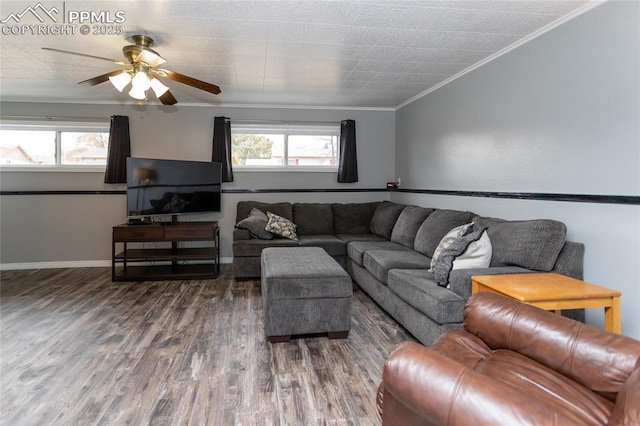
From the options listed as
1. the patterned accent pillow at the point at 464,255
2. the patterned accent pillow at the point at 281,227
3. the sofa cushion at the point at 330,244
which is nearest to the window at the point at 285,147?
the patterned accent pillow at the point at 281,227

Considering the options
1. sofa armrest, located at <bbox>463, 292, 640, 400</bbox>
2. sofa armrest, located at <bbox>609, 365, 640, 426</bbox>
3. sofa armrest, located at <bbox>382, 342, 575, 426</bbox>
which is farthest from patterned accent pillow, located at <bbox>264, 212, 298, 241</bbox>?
sofa armrest, located at <bbox>609, 365, 640, 426</bbox>

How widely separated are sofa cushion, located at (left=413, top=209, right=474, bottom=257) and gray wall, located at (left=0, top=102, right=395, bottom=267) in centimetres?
234

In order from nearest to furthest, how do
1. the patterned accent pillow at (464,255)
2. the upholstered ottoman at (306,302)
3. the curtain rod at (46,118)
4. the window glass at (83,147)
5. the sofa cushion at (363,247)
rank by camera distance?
the patterned accent pillow at (464,255) < the upholstered ottoman at (306,302) < the sofa cushion at (363,247) < the curtain rod at (46,118) < the window glass at (83,147)

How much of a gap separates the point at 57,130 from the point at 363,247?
4.62 metres

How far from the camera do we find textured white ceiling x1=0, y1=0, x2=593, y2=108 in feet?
7.73

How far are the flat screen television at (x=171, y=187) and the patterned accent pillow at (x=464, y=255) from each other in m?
3.38

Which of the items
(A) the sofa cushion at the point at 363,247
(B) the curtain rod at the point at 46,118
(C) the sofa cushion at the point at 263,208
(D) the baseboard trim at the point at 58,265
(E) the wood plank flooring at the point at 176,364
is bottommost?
(E) the wood plank flooring at the point at 176,364

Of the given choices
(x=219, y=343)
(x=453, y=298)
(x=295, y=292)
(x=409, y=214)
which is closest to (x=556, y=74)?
(x=453, y=298)

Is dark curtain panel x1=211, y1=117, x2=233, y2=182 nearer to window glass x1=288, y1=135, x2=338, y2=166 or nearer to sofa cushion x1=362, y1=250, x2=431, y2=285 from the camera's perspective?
window glass x1=288, y1=135, x2=338, y2=166

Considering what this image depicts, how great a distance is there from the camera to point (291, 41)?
2918mm

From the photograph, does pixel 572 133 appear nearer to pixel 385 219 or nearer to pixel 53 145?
pixel 385 219

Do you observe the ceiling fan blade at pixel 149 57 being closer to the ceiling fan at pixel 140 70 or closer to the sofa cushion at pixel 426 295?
the ceiling fan at pixel 140 70

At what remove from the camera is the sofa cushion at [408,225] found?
13.2 ft

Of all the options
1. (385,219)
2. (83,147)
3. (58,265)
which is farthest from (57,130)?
(385,219)
